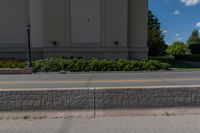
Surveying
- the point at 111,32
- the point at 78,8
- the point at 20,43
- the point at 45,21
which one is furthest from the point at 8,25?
the point at 111,32

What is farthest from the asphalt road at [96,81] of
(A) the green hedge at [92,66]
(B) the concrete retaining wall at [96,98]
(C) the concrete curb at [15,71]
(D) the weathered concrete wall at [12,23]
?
(D) the weathered concrete wall at [12,23]

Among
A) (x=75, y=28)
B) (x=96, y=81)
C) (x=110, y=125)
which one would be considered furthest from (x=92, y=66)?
Result: (x=110, y=125)

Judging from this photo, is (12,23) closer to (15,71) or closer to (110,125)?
(15,71)

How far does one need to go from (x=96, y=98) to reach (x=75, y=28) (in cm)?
2201

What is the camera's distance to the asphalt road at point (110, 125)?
6.28 metres

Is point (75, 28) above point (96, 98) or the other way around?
above

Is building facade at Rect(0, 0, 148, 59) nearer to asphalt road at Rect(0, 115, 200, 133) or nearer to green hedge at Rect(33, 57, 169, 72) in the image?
green hedge at Rect(33, 57, 169, 72)

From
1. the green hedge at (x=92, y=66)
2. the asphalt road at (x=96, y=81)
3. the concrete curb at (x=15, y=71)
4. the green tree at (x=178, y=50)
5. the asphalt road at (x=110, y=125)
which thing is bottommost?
the asphalt road at (x=110, y=125)

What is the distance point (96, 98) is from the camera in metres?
7.50

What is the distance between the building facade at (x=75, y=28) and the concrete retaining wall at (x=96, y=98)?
68.3ft

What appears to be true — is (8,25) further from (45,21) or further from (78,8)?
(78,8)

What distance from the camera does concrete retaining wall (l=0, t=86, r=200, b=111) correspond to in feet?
24.3

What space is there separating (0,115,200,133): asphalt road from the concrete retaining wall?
0.37m

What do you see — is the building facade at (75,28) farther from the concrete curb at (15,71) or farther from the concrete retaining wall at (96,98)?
the concrete retaining wall at (96,98)
